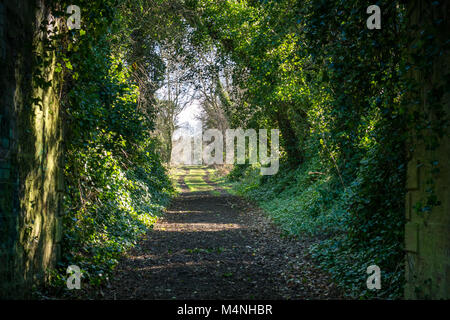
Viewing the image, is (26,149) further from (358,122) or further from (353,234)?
(353,234)

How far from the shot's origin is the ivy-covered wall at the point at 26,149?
4070mm

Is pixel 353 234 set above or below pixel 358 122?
below

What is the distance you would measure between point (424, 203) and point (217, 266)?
4.33 meters


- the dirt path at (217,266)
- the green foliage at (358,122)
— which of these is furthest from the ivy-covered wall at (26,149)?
the green foliage at (358,122)

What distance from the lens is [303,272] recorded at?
6.79m

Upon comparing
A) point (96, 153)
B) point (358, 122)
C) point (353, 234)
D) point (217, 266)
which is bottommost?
point (217, 266)

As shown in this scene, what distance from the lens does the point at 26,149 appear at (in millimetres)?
4562

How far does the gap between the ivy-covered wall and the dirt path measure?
1536 mm

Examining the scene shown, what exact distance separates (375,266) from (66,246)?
488 cm

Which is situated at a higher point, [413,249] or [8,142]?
[8,142]

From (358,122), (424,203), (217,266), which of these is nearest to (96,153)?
(217,266)

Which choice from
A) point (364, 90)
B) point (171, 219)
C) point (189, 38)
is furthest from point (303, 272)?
point (189, 38)

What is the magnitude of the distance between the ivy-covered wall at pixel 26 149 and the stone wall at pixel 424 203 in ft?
14.8
